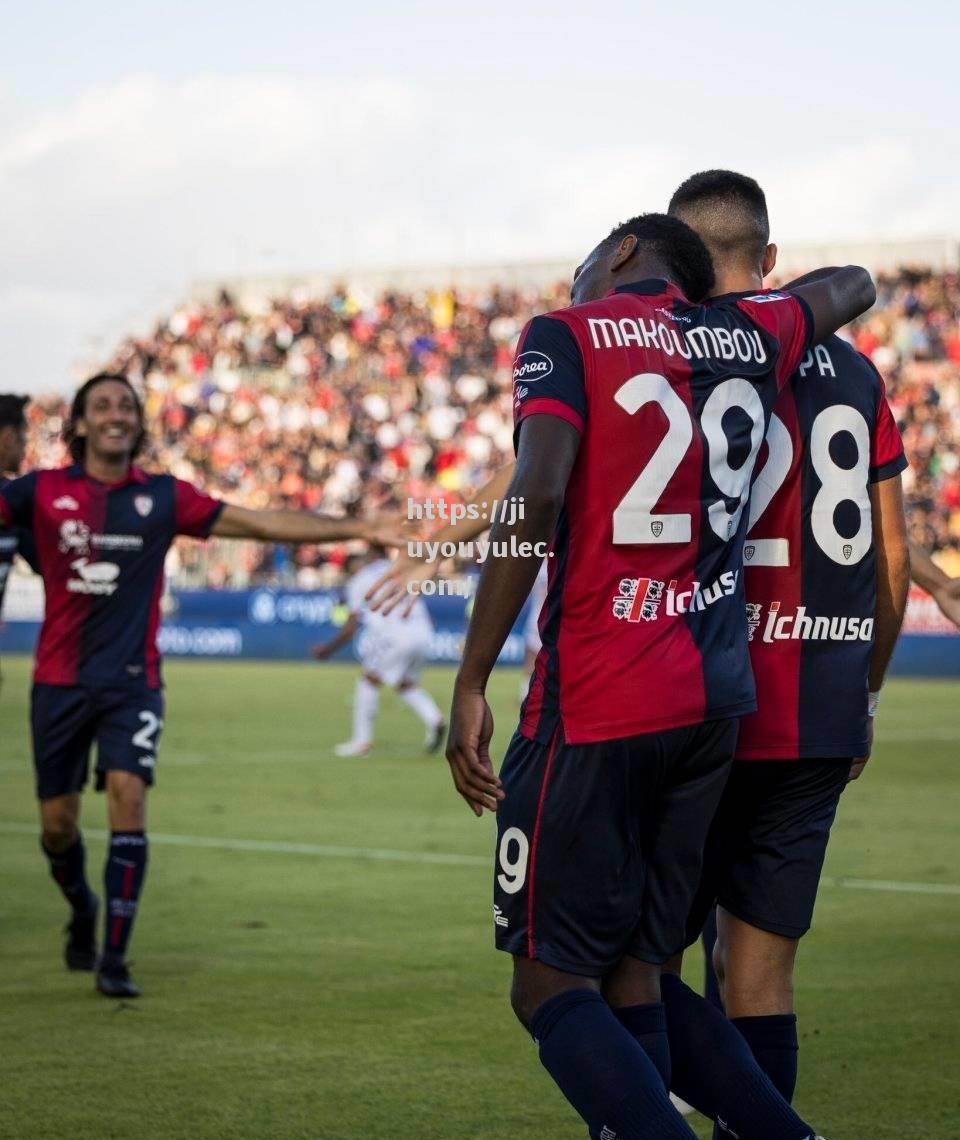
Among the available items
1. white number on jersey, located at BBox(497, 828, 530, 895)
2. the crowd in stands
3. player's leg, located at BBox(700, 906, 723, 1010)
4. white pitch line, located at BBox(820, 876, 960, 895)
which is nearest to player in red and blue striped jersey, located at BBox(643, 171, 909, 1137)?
white number on jersey, located at BBox(497, 828, 530, 895)

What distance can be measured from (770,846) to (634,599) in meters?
0.89

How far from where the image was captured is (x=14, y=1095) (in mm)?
5719

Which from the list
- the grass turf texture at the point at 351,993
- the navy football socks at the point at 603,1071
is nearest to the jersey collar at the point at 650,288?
the navy football socks at the point at 603,1071

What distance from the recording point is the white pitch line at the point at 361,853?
10133mm

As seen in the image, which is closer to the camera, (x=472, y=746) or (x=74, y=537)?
(x=472, y=746)

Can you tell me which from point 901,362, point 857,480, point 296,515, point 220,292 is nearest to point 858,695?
point 857,480

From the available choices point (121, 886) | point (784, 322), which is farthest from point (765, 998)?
point (121, 886)

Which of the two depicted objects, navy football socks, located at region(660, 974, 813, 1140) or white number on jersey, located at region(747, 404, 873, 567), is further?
white number on jersey, located at region(747, 404, 873, 567)

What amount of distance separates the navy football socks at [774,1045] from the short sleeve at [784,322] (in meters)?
1.46

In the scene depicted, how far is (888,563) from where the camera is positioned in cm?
461

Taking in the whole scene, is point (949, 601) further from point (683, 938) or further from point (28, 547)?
point (28, 547)

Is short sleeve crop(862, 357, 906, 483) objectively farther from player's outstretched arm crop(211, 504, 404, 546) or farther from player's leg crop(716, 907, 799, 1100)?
player's outstretched arm crop(211, 504, 404, 546)

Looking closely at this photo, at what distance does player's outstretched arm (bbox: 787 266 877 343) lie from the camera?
14.1 ft

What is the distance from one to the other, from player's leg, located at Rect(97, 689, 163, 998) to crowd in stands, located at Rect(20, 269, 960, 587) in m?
27.4
